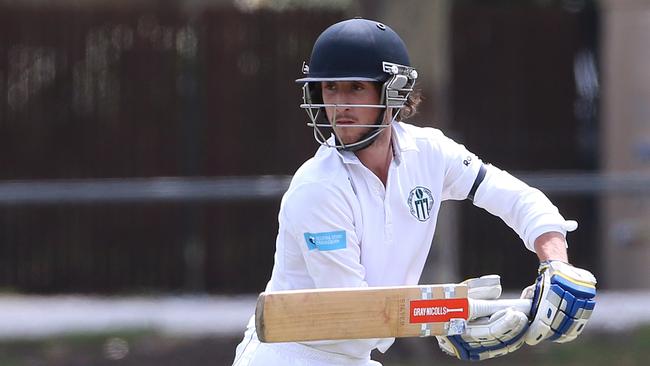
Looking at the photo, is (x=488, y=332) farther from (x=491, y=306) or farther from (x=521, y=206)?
(x=521, y=206)

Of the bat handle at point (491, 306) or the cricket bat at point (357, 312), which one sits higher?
the cricket bat at point (357, 312)

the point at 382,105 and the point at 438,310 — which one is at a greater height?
the point at 382,105

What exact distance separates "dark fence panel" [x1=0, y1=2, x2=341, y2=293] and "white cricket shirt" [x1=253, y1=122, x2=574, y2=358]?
271 inches

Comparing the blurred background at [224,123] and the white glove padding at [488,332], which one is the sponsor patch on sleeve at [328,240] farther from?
the blurred background at [224,123]

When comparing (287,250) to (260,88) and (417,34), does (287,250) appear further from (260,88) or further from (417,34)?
(260,88)

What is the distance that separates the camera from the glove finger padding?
4094 mm

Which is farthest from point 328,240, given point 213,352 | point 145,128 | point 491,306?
point 145,128

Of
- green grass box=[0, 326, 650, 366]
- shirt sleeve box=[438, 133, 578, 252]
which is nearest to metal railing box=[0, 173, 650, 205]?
green grass box=[0, 326, 650, 366]

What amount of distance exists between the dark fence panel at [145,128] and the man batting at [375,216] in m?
6.97

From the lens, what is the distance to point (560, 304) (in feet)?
13.4

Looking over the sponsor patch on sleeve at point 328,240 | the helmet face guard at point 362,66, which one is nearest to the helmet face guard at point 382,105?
the helmet face guard at point 362,66

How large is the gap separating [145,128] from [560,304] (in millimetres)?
7887

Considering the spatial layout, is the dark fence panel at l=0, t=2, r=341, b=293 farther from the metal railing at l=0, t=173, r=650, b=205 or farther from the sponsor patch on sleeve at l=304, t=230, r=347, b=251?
the sponsor patch on sleeve at l=304, t=230, r=347, b=251

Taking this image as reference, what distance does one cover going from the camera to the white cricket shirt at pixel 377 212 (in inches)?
165
